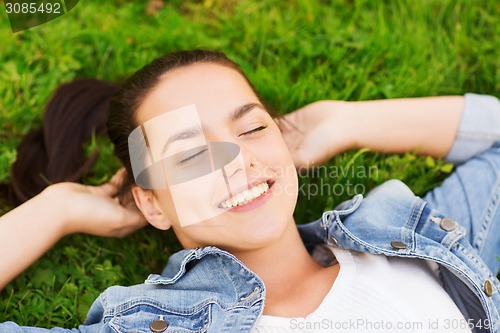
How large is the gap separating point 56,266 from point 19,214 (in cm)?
46

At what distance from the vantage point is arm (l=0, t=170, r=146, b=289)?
2703mm

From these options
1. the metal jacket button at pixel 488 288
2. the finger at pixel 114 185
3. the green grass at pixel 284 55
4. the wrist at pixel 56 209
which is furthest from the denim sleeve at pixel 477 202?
the wrist at pixel 56 209

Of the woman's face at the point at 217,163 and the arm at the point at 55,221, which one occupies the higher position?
the woman's face at the point at 217,163

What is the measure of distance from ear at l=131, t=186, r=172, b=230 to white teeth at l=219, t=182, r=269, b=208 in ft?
1.26

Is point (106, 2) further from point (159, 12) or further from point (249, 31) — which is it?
point (249, 31)

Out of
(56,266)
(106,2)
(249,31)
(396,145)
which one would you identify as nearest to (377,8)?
(249,31)

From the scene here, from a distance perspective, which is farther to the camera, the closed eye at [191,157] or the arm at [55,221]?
the arm at [55,221]

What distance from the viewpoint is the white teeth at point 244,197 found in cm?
238

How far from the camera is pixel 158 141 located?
246cm

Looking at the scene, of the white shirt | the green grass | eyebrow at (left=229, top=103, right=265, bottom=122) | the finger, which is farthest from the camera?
the green grass

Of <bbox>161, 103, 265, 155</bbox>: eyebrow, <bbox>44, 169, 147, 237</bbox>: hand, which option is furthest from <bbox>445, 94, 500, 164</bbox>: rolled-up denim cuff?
<bbox>44, 169, 147, 237</bbox>: hand

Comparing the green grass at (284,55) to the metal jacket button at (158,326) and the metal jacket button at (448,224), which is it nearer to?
the metal jacket button at (448,224)

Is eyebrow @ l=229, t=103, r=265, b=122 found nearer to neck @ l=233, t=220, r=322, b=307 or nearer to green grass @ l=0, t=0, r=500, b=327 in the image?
neck @ l=233, t=220, r=322, b=307

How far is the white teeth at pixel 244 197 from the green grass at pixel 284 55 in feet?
2.78
